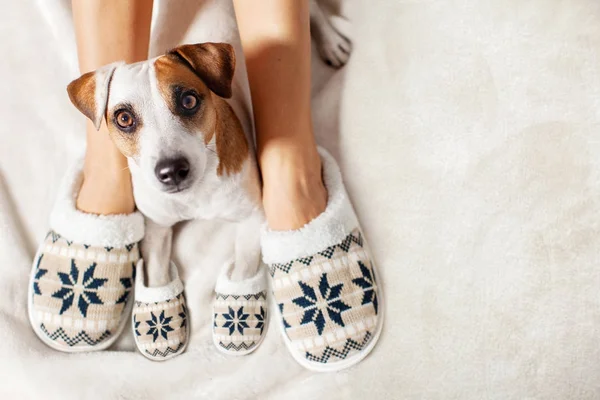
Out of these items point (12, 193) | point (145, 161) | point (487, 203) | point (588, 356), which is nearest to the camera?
point (145, 161)

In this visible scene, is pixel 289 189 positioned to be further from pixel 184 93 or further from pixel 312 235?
pixel 184 93

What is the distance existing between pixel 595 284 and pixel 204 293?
0.85 m

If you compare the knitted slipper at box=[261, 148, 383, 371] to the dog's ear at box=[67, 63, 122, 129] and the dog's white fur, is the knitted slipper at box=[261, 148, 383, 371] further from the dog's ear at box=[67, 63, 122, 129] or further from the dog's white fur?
the dog's ear at box=[67, 63, 122, 129]

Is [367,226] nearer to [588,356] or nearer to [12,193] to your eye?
[588,356]

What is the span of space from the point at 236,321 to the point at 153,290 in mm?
202

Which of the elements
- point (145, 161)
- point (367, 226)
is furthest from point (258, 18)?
point (367, 226)

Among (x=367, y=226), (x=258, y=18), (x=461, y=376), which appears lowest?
(x=461, y=376)

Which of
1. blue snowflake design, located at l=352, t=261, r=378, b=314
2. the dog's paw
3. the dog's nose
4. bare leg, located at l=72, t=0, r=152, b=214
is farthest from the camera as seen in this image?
the dog's paw

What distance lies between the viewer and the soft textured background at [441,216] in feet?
3.56

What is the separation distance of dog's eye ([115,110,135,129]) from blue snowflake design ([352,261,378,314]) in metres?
0.58

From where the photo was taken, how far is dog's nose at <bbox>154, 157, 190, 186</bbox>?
2.74 ft

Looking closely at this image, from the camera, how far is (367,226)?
1245 mm

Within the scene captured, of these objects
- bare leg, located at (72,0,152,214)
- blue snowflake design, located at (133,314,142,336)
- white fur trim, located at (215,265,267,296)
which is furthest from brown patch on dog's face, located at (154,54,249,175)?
blue snowflake design, located at (133,314,142,336)

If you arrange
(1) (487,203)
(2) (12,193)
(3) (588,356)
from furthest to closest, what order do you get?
(2) (12,193), (1) (487,203), (3) (588,356)
